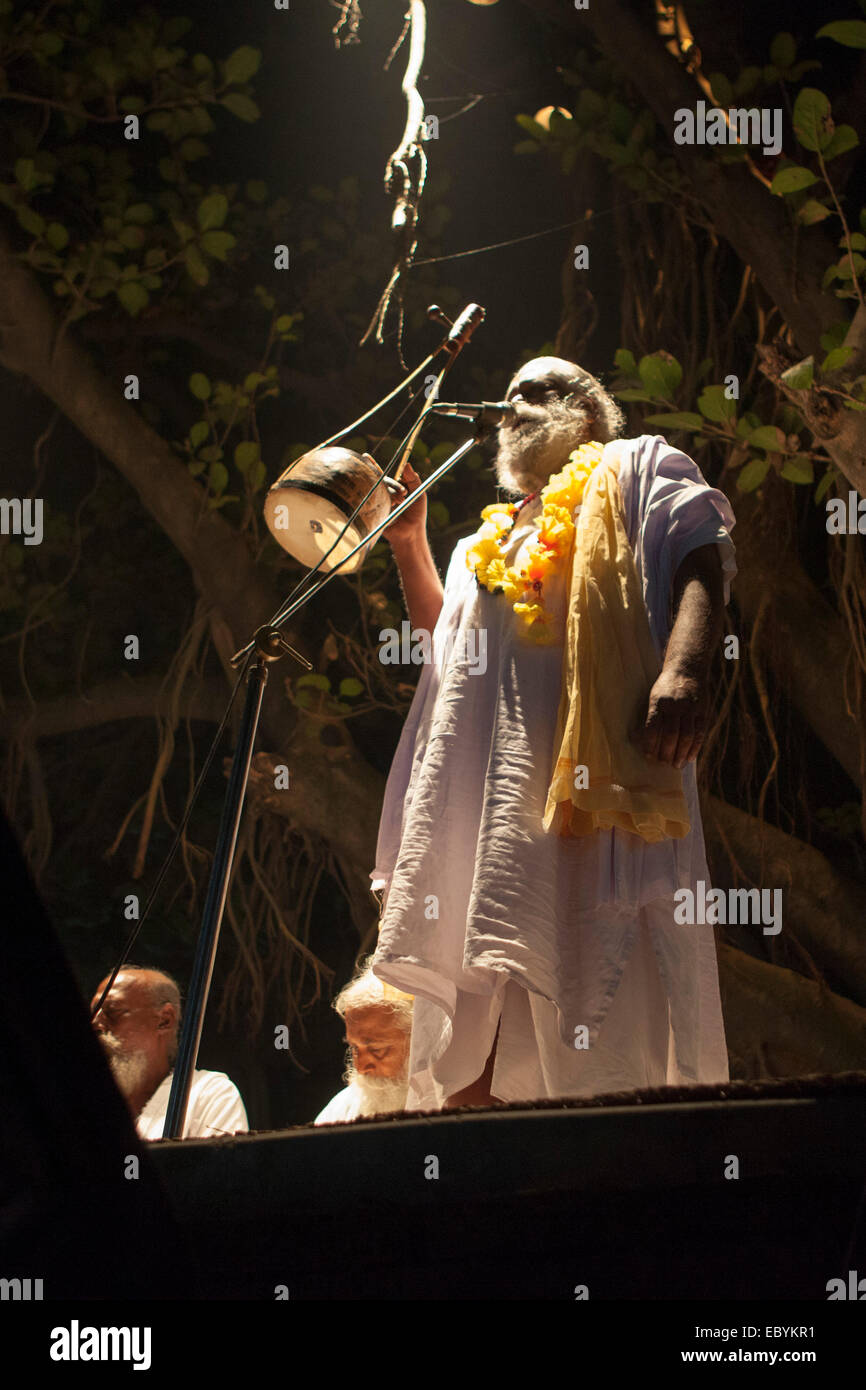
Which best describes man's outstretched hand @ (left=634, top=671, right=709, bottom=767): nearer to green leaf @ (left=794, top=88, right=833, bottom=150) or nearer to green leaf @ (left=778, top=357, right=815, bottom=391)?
green leaf @ (left=778, top=357, right=815, bottom=391)

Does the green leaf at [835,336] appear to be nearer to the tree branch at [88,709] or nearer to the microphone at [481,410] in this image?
the microphone at [481,410]

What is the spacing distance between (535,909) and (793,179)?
175cm

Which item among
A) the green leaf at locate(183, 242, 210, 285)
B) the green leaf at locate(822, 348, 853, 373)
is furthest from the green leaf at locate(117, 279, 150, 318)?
the green leaf at locate(822, 348, 853, 373)

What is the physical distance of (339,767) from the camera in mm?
3793

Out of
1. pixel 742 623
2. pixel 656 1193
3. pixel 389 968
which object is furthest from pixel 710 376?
pixel 656 1193

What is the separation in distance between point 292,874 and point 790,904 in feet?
5.82

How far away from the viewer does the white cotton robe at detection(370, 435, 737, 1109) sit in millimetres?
1849

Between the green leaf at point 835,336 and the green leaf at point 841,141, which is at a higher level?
the green leaf at point 841,141

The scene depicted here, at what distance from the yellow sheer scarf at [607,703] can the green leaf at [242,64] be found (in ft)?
8.02

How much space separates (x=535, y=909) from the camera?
6.13ft

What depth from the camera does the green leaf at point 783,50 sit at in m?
2.92

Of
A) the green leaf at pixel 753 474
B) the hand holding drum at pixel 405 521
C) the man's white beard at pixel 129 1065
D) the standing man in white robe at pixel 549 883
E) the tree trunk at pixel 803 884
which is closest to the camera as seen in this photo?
the standing man in white robe at pixel 549 883

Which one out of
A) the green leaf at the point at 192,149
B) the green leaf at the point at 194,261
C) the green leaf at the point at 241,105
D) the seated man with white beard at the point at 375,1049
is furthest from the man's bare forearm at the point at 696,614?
the green leaf at the point at 192,149
